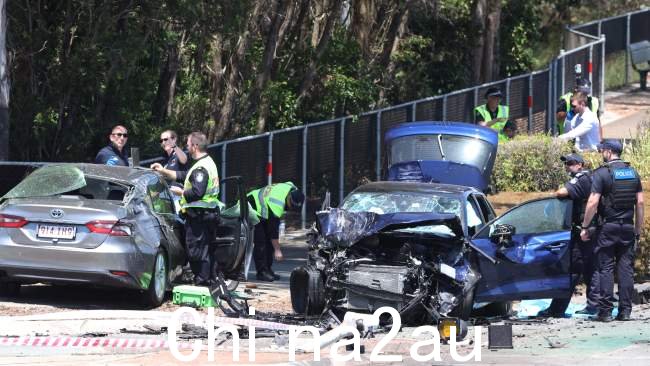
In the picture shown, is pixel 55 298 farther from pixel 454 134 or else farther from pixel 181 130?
pixel 181 130

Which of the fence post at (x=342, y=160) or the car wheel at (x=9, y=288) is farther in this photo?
the fence post at (x=342, y=160)

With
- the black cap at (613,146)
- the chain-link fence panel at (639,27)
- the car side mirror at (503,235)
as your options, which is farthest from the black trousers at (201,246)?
the chain-link fence panel at (639,27)

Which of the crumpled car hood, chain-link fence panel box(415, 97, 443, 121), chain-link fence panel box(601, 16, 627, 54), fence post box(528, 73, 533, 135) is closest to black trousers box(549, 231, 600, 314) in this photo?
the crumpled car hood

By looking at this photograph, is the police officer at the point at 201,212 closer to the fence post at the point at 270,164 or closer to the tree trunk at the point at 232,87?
the fence post at the point at 270,164

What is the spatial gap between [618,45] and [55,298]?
77.4 ft

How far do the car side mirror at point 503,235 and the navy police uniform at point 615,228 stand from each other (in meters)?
0.83

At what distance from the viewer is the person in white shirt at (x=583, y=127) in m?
19.8

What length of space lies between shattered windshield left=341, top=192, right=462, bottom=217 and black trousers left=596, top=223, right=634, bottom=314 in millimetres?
1413

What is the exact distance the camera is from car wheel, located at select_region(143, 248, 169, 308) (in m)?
13.4

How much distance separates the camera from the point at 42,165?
14.8m

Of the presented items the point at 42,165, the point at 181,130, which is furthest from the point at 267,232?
the point at 181,130

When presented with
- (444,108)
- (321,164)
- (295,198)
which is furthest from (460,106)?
(295,198)

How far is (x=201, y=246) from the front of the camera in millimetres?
14109
